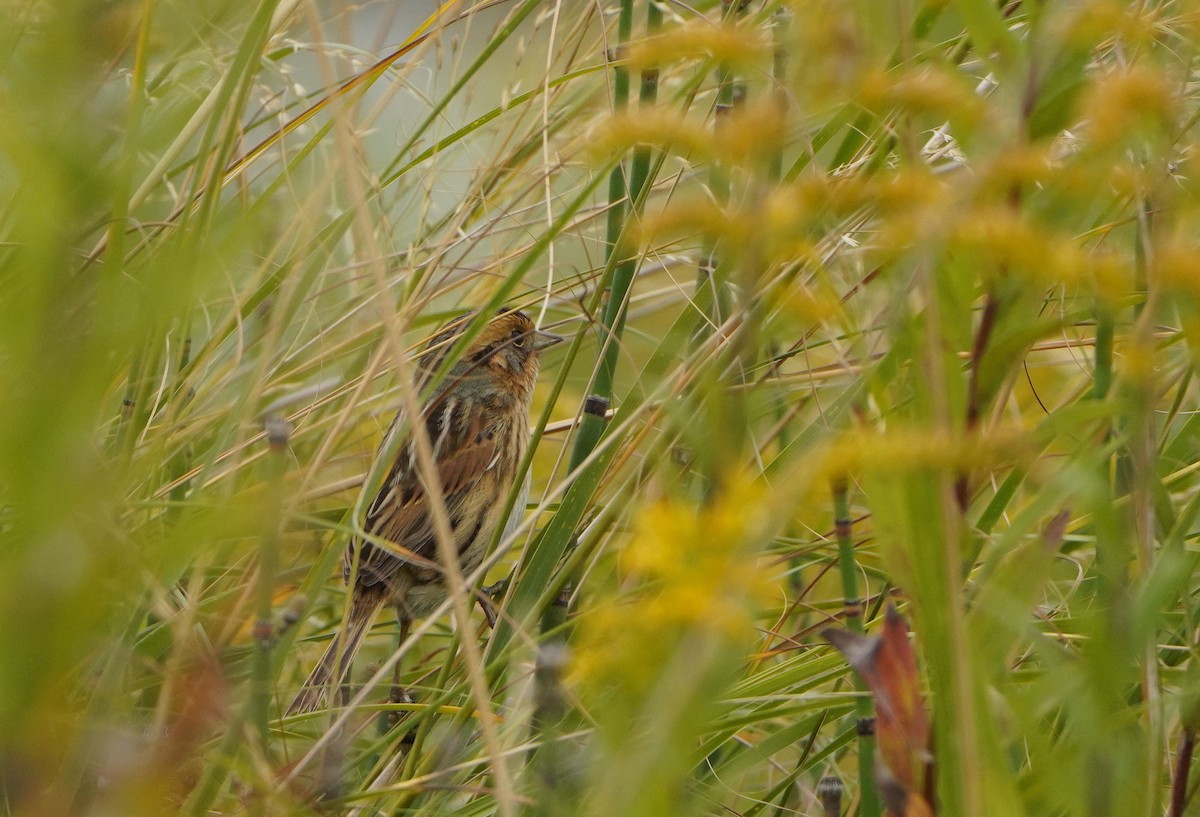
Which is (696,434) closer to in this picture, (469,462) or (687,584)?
(687,584)

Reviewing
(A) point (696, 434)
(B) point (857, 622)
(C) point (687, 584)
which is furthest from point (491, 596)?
(C) point (687, 584)

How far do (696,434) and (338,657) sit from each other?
1226 millimetres

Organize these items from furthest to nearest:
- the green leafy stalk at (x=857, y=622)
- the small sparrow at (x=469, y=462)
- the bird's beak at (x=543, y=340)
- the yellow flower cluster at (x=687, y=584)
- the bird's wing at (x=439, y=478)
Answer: the bird's wing at (x=439, y=478), the small sparrow at (x=469, y=462), the bird's beak at (x=543, y=340), the green leafy stalk at (x=857, y=622), the yellow flower cluster at (x=687, y=584)

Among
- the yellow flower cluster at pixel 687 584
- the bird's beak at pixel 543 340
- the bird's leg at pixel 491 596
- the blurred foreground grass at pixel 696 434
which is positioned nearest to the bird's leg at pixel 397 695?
the blurred foreground grass at pixel 696 434

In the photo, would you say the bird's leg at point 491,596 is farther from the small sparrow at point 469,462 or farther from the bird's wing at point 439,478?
the bird's wing at point 439,478

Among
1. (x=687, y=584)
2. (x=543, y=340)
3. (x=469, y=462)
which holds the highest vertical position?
(x=687, y=584)

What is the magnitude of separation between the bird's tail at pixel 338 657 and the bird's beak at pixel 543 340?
719 mm

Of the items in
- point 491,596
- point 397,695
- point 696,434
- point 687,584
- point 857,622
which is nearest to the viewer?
point 687,584

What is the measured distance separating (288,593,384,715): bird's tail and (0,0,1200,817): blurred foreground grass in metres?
0.07

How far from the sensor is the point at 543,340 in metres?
3.22

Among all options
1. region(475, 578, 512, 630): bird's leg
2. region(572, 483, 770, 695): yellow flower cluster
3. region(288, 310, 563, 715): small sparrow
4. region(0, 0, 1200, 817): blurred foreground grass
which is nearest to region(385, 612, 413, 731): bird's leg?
region(0, 0, 1200, 817): blurred foreground grass

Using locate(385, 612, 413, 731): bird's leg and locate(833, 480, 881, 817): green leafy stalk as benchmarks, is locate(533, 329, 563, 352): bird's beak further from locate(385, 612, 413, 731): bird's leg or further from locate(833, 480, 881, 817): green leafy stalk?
locate(833, 480, 881, 817): green leafy stalk

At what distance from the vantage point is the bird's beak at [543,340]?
3.04 m

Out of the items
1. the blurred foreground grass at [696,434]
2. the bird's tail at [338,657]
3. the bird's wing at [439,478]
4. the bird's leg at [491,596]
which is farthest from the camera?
the bird's wing at [439,478]
